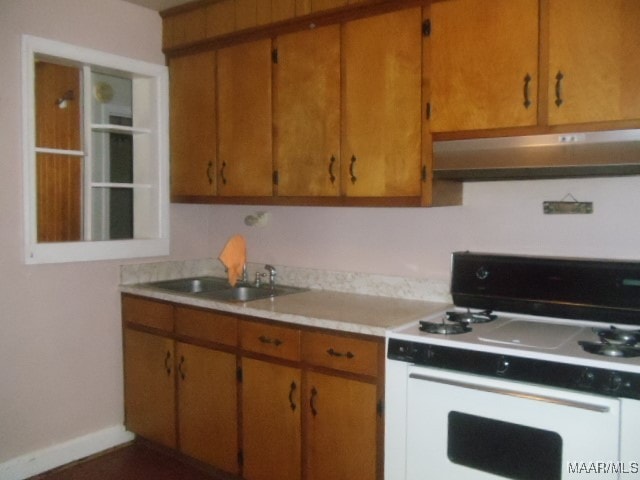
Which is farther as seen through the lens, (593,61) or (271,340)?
(271,340)

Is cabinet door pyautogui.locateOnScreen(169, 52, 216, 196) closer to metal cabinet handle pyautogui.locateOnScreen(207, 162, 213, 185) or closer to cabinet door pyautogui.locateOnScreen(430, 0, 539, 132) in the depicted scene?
metal cabinet handle pyautogui.locateOnScreen(207, 162, 213, 185)

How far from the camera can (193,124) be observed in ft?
10.9

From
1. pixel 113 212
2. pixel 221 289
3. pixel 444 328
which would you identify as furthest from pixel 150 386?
pixel 444 328

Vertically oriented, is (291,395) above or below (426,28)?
below

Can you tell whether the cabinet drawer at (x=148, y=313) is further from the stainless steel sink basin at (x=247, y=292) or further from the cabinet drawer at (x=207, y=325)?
the stainless steel sink basin at (x=247, y=292)

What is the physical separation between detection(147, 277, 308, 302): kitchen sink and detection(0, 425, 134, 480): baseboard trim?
33.4 inches

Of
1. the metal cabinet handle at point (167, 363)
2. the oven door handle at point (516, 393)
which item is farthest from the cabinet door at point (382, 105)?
the metal cabinet handle at point (167, 363)

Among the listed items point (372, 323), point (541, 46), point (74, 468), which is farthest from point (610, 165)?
point (74, 468)

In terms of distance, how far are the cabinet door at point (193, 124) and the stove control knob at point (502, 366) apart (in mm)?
1906

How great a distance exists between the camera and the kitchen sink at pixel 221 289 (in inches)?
127

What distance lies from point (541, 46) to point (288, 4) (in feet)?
4.13

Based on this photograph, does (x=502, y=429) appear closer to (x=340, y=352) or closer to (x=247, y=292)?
(x=340, y=352)

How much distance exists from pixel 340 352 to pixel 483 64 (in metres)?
1.24

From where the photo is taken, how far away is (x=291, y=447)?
249 centimetres
